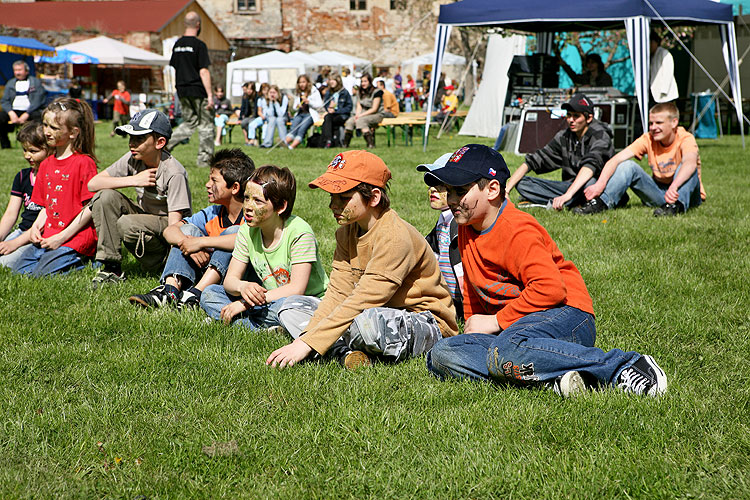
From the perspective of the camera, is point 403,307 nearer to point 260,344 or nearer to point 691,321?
point 260,344

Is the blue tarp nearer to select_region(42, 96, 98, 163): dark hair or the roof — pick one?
select_region(42, 96, 98, 163): dark hair

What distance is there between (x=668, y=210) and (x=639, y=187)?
1.48 feet

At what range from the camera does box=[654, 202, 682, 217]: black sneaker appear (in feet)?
24.9

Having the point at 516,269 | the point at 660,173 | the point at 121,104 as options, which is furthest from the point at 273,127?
the point at 516,269

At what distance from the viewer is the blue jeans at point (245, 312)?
4.12 metres

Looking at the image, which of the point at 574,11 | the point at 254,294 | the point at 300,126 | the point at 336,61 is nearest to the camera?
the point at 254,294

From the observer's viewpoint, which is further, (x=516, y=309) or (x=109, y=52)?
(x=109, y=52)

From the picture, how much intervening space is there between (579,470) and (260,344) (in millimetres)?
1999

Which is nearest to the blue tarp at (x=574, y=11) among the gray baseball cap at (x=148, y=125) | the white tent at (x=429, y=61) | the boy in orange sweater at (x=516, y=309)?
the gray baseball cap at (x=148, y=125)

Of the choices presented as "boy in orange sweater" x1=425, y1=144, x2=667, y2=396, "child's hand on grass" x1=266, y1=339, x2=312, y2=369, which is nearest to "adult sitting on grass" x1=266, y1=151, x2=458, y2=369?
"child's hand on grass" x1=266, y1=339, x2=312, y2=369

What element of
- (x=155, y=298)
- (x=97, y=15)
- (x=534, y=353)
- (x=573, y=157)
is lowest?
(x=155, y=298)

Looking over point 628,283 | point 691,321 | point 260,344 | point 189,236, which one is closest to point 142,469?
point 260,344

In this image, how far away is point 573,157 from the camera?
8.06 m

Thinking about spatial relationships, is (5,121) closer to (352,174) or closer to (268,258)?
(268,258)
